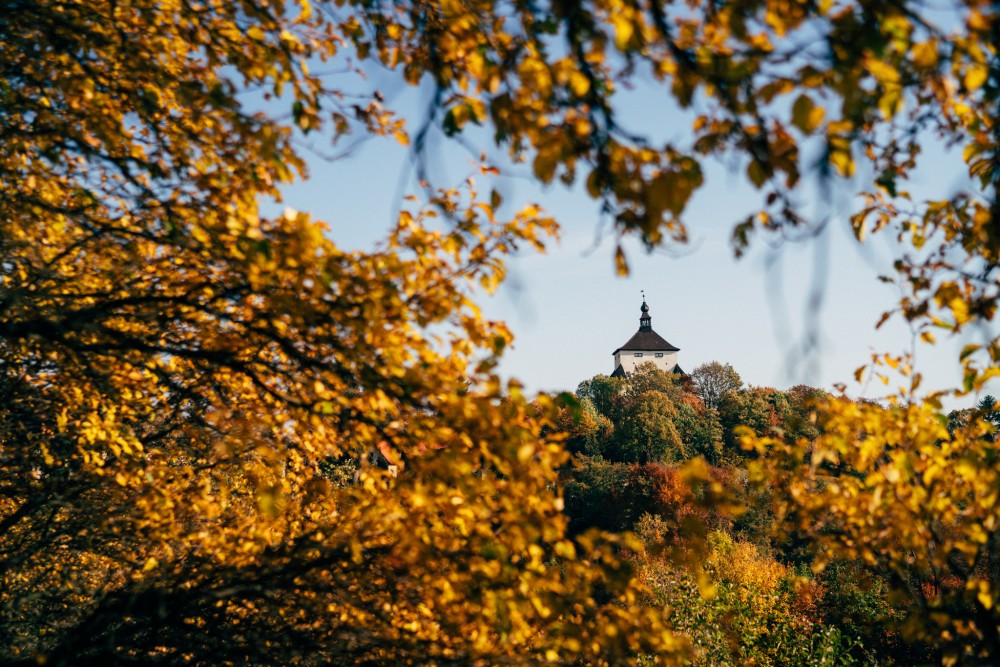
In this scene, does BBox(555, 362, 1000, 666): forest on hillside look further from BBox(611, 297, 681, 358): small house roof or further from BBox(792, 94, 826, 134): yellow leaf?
BBox(611, 297, 681, 358): small house roof

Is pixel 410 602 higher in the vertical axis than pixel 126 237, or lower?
lower

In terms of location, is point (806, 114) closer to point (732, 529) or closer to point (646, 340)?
point (732, 529)

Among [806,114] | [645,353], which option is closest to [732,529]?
[806,114]

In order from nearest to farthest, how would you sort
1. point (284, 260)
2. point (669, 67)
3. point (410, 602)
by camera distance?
point (669, 67) < point (284, 260) < point (410, 602)

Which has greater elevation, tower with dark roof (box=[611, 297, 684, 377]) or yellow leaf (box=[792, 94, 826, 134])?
tower with dark roof (box=[611, 297, 684, 377])

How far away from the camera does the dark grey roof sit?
10219cm

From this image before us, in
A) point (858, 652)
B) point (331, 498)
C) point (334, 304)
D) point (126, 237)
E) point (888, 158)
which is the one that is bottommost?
Answer: point (858, 652)

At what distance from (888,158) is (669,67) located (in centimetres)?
241

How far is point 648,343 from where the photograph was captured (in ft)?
337

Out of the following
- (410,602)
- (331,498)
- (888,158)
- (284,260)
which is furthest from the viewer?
(331,498)

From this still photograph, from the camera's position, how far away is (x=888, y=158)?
3.64 metres

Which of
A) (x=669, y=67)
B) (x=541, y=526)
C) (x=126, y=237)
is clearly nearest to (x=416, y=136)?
(x=669, y=67)

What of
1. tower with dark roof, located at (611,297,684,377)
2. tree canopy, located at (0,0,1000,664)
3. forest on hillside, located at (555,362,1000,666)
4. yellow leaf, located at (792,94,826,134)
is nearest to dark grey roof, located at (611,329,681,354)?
tower with dark roof, located at (611,297,684,377)

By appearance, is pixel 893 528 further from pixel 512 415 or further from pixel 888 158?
pixel 512 415
